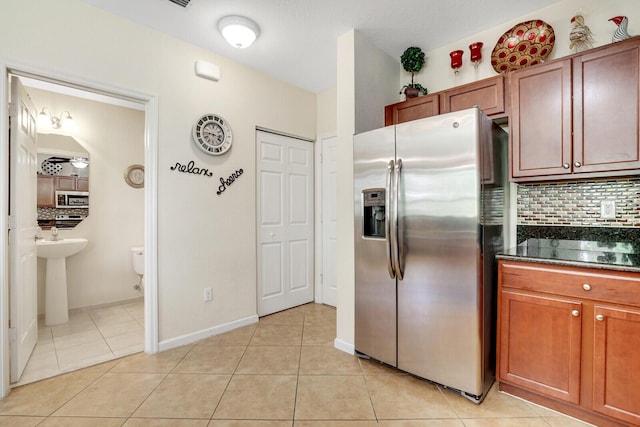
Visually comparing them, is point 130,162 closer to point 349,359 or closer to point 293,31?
point 293,31

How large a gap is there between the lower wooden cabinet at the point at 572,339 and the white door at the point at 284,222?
2.26 m

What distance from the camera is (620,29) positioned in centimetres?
186

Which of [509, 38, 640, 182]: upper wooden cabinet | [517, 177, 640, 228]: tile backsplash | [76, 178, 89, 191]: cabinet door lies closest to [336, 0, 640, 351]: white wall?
[509, 38, 640, 182]: upper wooden cabinet

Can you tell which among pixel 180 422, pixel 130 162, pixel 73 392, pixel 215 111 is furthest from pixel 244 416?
pixel 130 162

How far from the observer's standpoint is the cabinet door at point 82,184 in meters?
3.53

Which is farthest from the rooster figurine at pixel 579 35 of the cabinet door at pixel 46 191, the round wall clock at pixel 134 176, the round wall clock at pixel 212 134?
the cabinet door at pixel 46 191

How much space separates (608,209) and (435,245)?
3.74ft

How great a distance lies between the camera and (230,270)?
117 inches

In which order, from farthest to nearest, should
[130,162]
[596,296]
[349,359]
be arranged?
[130,162], [349,359], [596,296]

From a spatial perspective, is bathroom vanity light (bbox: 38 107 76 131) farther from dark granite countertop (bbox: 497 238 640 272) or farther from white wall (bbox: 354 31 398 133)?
dark granite countertop (bbox: 497 238 640 272)

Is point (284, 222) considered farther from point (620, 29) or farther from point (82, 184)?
point (620, 29)

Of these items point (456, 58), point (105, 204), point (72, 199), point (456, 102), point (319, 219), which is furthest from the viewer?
point (319, 219)

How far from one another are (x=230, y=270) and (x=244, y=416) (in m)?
1.45

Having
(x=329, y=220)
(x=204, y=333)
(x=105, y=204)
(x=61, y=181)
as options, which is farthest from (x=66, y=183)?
(x=329, y=220)
